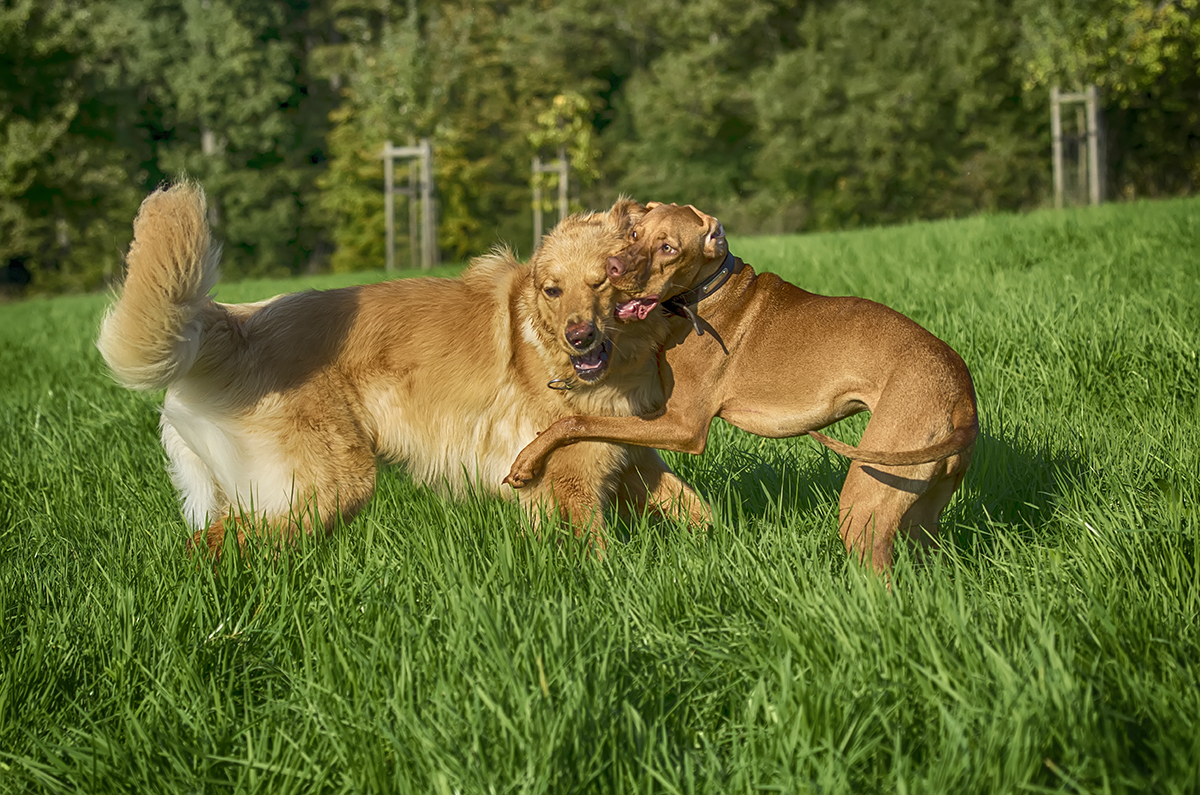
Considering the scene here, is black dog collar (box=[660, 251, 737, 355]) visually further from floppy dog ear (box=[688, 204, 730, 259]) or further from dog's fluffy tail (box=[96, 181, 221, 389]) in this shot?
dog's fluffy tail (box=[96, 181, 221, 389])

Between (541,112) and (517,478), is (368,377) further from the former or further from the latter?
(541,112)

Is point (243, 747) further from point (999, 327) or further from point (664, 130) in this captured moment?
point (664, 130)

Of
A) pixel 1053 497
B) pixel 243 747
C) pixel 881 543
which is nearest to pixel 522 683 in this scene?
pixel 243 747

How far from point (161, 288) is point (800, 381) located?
2.21 metres

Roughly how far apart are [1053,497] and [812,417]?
43.6 inches

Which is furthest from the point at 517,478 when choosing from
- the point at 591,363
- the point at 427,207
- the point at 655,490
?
the point at 427,207

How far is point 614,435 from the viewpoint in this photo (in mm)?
3260

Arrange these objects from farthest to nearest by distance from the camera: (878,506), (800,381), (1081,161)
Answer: (1081,161) → (800,381) → (878,506)

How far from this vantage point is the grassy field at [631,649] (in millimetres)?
1893

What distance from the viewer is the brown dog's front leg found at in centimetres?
321

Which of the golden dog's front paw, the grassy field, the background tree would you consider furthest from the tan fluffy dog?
the background tree

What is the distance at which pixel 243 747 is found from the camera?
215 centimetres

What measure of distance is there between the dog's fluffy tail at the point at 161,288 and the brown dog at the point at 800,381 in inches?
51.3

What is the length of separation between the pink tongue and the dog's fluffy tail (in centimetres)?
150
